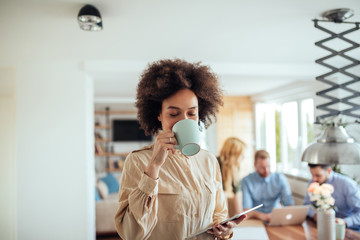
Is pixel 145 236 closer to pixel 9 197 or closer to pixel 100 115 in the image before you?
pixel 9 197

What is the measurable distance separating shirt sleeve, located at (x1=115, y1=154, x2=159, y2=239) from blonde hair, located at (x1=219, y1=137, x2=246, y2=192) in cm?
251

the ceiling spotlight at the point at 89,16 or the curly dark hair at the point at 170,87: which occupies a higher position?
the ceiling spotlight at the point at 89,16

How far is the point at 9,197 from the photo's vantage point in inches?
222

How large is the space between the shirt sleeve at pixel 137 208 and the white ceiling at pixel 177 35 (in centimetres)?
117

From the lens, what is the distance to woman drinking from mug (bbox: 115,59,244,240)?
1.00 metres

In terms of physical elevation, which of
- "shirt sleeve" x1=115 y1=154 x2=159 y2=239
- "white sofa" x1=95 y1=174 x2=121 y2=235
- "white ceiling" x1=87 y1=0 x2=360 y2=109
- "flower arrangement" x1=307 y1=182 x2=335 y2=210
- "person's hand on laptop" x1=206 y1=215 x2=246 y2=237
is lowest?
"white sofa" x1=95 y1=174 x2=121 y2=235

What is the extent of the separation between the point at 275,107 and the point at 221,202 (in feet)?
16.1

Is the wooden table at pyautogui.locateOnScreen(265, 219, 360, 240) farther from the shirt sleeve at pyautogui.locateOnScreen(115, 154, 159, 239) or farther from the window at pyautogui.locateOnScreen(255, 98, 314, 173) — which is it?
the window at pyautogui.locateOnScreen(255, 98, 314, 173)

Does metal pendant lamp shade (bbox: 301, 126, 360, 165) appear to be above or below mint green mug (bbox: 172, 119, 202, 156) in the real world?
below

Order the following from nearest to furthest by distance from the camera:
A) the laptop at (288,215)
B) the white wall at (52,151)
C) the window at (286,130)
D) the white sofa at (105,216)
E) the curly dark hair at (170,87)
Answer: the curly dark hair at (170,87), the laptop at (288,215), the white wall at (52,151), the white sofa at (105,216), the window at (286,130)

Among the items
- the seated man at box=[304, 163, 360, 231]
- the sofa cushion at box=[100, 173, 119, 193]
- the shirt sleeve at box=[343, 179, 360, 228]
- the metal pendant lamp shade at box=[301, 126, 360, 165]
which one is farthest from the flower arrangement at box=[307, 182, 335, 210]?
the sofa cushion at box=[100, 173, 119, 193]

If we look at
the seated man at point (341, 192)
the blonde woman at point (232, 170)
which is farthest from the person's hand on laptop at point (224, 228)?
the blonde woman at point (232, 170)

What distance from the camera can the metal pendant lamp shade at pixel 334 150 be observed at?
1.69 metres

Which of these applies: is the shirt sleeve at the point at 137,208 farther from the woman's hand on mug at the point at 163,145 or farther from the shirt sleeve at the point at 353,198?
the shirt sleeve at the point at 353,198
